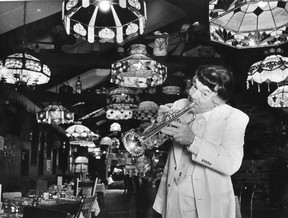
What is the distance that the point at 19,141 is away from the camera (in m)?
10.6

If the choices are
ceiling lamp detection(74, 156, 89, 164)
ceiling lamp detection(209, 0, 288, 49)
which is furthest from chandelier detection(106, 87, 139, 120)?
ceiling lamp detection(74, 156, 89, 164)

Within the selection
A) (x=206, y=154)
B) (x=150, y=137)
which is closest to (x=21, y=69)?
(x=150, y=137)

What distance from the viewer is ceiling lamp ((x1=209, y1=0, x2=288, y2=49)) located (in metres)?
3.05

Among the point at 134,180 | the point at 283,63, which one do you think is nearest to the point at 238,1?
the point at 283,63

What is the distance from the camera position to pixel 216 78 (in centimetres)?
155

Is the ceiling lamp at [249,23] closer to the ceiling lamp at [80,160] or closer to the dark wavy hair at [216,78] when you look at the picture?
the dark wavy hair at [216,78]

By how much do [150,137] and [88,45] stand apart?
774 centimetres

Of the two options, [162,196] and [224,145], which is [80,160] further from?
[224,145]

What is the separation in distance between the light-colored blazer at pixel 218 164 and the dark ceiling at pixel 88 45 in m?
3.93

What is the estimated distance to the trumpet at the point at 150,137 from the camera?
1.58m

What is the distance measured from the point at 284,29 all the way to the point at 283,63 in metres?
2.20

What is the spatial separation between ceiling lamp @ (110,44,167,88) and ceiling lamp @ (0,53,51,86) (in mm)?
960

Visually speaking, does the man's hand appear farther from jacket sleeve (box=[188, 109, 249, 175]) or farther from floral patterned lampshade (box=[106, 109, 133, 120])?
floral patterned lampshade (box=[106, 109, 133, 120])

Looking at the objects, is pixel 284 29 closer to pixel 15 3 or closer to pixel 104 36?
pixel 104 36
